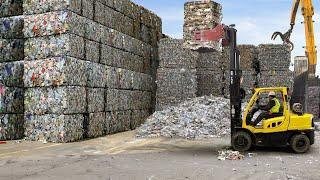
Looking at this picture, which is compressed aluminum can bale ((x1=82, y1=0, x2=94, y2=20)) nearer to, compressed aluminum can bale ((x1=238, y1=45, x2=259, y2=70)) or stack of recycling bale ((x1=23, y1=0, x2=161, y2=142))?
stack of recycling bale ((x1=23, y1=0, x2=161, y2=142))

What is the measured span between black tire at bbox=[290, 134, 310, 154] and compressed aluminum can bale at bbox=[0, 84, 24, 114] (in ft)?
31.3

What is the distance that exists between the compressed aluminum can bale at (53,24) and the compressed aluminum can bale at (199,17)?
3769 mm

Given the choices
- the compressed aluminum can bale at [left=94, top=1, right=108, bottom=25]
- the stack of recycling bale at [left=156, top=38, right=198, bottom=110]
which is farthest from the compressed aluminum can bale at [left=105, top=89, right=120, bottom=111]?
the stack of recycling bale at [left=156, top=38, right=198, bottom=110]

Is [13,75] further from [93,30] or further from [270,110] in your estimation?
[270,110]

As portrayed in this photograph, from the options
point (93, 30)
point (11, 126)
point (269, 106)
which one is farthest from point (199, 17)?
point (11, 126)

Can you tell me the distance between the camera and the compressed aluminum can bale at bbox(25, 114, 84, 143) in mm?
15750

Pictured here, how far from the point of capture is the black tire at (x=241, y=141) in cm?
1325

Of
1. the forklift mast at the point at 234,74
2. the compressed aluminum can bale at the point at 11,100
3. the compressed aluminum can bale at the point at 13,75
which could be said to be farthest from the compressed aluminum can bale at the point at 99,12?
the forklift mast at the point at 234,74

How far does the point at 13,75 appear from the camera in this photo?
17.1m

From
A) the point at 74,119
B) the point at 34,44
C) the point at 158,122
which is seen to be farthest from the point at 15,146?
the point at 158,122

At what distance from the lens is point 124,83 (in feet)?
66.0

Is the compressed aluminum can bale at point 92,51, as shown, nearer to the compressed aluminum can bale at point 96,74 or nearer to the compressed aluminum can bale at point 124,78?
the compressed aluminum can bale at point 96,74

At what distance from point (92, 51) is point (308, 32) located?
50.2 feet

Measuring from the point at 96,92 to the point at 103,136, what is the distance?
1.74m
